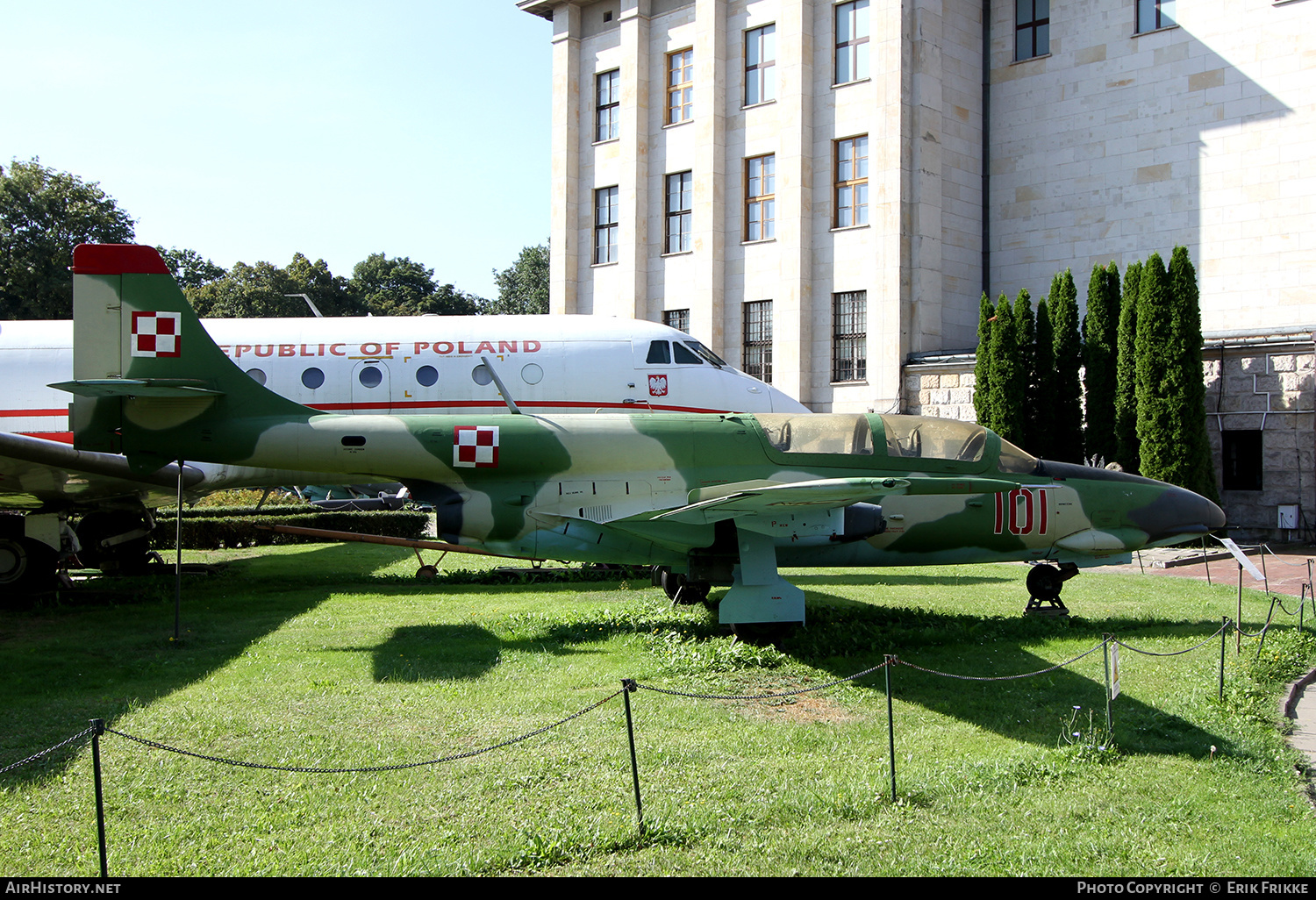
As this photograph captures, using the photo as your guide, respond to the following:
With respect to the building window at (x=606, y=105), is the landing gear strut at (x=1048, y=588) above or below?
below

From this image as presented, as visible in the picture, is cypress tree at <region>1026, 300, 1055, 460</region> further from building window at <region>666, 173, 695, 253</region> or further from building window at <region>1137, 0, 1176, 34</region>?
building window at <region>666, 173, 695, 253</region>

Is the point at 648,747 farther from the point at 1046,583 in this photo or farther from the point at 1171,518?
the point at 1171,518

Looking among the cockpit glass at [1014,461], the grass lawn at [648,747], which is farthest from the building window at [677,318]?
the cockpit glass at [1014,461]

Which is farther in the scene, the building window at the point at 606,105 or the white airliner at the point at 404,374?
the building window at the point at 606,105

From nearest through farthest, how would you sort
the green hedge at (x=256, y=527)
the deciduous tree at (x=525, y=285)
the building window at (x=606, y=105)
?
1. the green hedge at (x=256, y=527)
2. the building window at (x=606, y=105)
3. the deciduous tree at (x=525, y=285)

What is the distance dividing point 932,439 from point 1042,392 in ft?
49.6

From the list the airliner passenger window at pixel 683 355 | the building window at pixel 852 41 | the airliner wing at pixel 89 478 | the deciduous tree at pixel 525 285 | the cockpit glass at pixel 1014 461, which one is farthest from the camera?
the deciduous tree at pixel 525 285

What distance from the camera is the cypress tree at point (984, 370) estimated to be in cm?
2452

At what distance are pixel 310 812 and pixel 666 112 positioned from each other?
31566mm

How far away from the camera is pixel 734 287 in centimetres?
3200

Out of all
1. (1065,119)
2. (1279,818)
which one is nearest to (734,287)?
(1065,119)

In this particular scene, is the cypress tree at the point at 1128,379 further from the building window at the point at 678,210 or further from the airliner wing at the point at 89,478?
the airliner wing at the point at 89,478

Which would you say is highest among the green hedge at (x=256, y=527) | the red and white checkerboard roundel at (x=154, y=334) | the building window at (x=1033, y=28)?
the building window at (x=1033, y=28)

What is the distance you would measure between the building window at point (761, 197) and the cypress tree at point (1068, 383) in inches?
394
